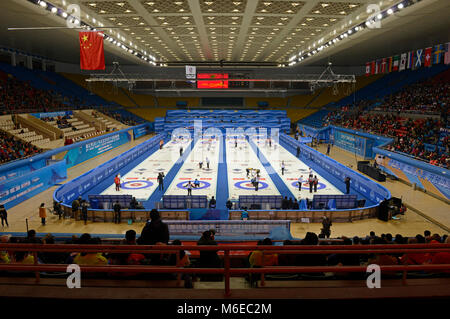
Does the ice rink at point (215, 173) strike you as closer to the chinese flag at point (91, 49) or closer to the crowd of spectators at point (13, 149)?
the crowd of spectators at point (13, 149)

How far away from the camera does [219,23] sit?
770 inches

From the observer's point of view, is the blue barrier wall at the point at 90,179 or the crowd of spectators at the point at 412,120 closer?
the blue barrier wall at the point at 90,179

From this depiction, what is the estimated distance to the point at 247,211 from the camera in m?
14.1

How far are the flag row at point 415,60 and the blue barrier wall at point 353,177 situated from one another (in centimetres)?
900

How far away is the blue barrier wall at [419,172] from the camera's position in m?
16.6

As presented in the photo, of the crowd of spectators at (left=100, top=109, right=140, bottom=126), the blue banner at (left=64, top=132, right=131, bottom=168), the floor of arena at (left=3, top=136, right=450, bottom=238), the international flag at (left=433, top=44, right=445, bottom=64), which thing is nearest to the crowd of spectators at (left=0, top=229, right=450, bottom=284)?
the floor of arena at (left=3, top=136, right=450, bottom=238)

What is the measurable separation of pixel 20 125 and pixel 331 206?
24754 mm

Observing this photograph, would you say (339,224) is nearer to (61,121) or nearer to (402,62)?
(402,62)

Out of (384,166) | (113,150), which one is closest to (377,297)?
(384,166)

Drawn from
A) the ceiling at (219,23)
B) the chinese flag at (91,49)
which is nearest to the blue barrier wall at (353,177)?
the ceiling at (219,23)

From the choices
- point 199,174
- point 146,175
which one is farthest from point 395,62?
point 146,175

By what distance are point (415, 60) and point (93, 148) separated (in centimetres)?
2792
